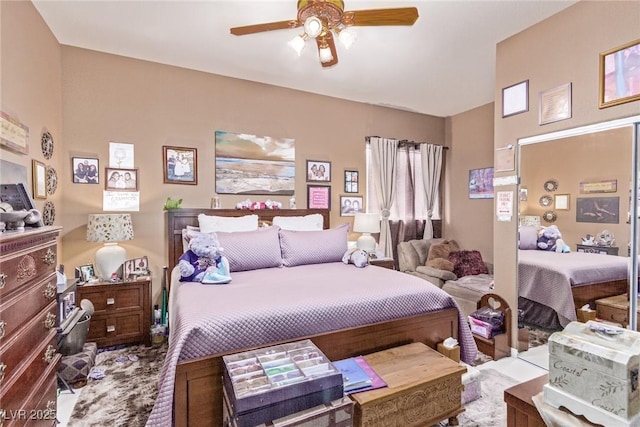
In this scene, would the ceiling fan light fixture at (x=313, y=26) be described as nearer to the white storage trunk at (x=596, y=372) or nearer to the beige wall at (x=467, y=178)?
the white storage trunk at (x=596, y=372)

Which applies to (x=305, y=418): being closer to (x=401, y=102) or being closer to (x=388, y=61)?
(x=388, y=61)

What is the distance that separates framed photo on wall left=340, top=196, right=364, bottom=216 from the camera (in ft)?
14.5

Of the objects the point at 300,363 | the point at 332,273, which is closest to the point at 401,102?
the point at 332,273

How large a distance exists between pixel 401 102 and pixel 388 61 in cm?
138

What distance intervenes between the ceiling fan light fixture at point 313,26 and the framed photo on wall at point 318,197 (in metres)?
2.39

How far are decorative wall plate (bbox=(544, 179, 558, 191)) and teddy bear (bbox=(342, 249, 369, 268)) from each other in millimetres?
1585

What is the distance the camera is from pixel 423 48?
9.69 feet

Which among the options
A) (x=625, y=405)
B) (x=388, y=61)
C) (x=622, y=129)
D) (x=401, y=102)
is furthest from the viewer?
(x=401, y=102)

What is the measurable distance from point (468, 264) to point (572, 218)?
1.82m

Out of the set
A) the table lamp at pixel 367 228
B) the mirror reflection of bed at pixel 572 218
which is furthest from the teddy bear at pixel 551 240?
the table lamp at pixel 367 228

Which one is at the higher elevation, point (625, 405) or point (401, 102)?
point (401, 102)

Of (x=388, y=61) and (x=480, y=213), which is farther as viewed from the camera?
(x=480, y=213)

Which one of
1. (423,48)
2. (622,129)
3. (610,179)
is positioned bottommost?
(610,179)

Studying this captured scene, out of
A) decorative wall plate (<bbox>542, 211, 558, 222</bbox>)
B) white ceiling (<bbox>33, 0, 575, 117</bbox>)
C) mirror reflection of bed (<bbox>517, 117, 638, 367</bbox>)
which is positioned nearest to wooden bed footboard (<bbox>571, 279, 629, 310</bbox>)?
mirror reflection of bed (<bbox>517, 117, 638, 367</bbox>)
